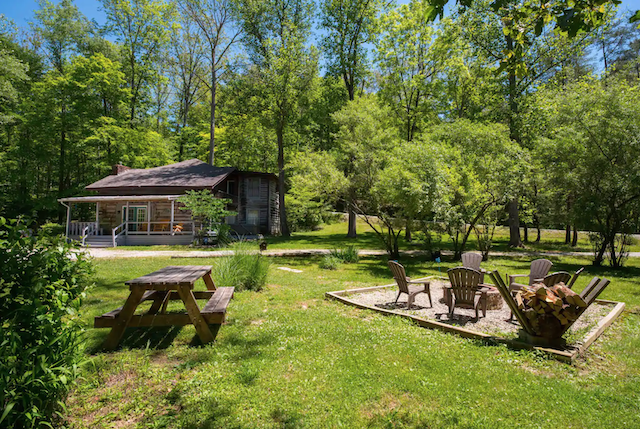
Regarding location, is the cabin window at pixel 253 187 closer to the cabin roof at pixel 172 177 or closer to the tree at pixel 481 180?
the cabin roof at pixel 172 177

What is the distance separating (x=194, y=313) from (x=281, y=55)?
2371 centimetres

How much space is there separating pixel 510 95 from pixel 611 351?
767 inches

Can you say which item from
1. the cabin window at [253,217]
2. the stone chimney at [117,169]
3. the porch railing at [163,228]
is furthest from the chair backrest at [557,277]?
the stone chimney at [117,169]

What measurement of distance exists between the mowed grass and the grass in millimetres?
13809

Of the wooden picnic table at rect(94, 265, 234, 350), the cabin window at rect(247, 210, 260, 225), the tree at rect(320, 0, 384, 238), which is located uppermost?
the tree at rect(320, 0, 384, 238)

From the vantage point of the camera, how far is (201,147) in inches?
1314

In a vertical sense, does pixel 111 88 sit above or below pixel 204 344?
above

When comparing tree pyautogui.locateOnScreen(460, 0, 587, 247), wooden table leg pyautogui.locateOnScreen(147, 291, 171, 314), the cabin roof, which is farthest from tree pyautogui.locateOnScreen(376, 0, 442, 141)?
wooden table leg pyautogui.locateOnScreen(147, 291, 171, 314)

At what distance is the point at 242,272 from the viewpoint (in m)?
7.63

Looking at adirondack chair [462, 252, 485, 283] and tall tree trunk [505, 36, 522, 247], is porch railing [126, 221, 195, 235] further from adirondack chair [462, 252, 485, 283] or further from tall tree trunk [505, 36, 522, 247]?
tall tree trunk [505, 36, 522, 247]

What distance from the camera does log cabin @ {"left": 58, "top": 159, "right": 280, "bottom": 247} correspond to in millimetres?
20688

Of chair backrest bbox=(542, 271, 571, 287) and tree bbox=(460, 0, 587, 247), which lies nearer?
chair backrest bbox=(542, 271, 571, 287)

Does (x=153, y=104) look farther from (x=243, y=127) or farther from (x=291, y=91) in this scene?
(x=291, y=91)

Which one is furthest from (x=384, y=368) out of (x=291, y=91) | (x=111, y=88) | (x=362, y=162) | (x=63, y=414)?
(x=111, y=88)
